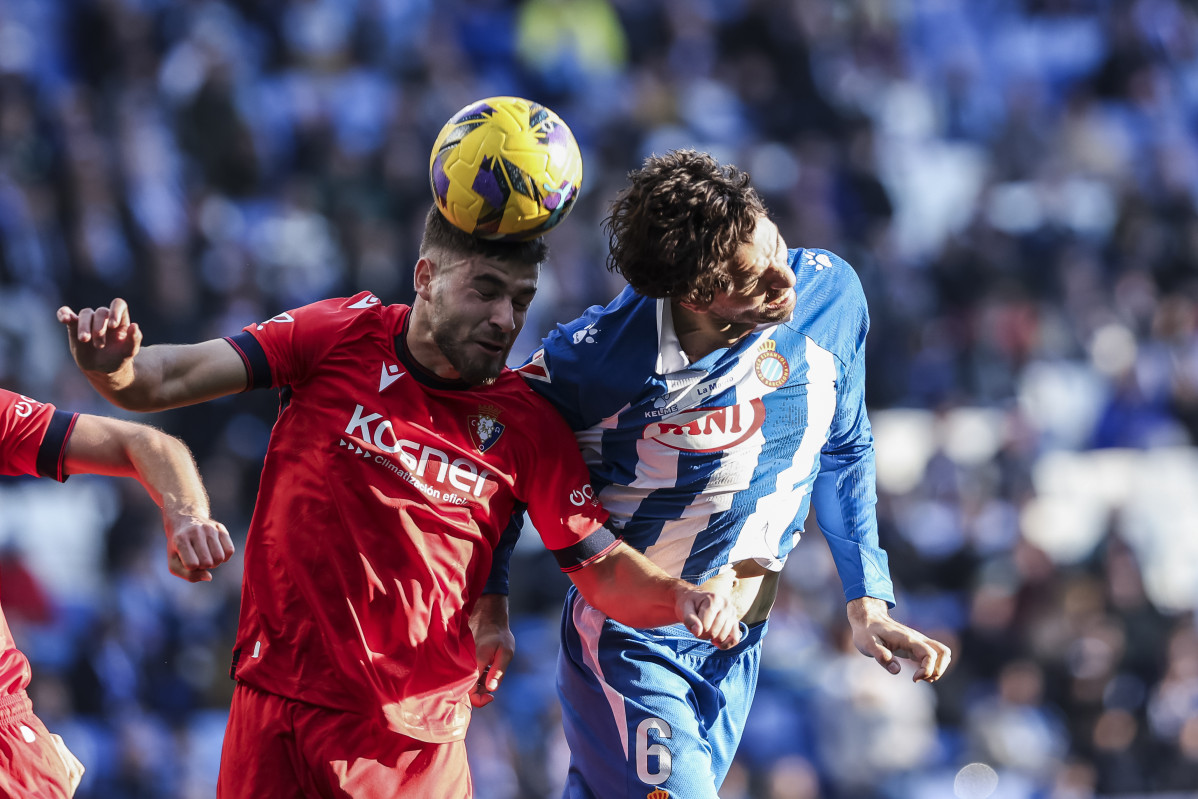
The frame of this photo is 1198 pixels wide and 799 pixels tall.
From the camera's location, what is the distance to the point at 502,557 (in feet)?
14.0

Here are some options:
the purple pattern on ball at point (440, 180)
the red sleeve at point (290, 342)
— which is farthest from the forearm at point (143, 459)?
the purple pattern on ball at point (440, 180)

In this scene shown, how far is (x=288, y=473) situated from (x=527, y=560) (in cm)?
575

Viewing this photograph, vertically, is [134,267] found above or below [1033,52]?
below

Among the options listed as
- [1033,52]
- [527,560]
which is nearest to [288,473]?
[527,560]

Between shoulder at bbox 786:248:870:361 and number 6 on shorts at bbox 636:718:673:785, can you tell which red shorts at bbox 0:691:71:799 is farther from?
shoulder at bbox 786:248:870:361

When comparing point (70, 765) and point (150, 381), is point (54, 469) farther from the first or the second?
point (70, 765)

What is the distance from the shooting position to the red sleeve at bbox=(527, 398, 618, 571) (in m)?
→ 4.01

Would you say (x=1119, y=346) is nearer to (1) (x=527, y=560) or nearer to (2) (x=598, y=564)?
(1) (x=527, y=560)

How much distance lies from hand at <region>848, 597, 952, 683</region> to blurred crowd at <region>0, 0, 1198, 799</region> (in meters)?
4.80

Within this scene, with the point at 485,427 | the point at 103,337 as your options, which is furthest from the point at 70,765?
the point at 485,427

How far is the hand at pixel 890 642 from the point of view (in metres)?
4.07

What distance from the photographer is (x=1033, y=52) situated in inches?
568

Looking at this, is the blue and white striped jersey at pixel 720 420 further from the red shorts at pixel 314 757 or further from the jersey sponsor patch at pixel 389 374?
the red shorts at pixel 314 757

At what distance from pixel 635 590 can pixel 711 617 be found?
39cm
